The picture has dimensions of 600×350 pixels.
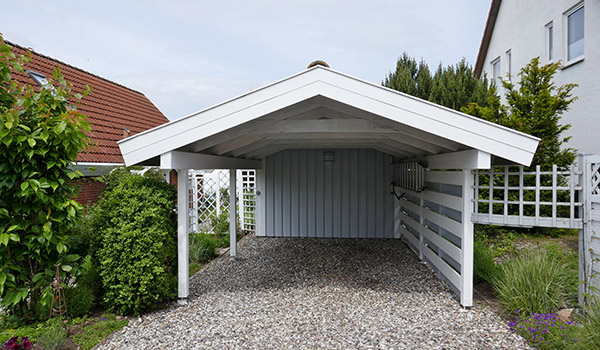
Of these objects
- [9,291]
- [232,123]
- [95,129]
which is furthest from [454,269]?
[95,129]

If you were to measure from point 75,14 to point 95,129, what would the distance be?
9.96 ft

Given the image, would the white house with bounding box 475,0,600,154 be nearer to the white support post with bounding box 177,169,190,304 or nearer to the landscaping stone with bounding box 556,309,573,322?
the landscaping stone with bounding box 556,309,573,322

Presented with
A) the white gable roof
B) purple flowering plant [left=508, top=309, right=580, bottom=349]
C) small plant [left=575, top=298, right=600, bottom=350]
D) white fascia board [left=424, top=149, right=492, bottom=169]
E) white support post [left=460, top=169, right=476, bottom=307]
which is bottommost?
purple flowering plant [left=508, top=309, right=580, bottom=349]

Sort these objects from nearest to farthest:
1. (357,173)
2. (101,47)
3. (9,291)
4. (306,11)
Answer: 1. (9,291)
2. (357,173)
3. (101,47)
4. (306,11)

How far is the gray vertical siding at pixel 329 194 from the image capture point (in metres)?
8.27

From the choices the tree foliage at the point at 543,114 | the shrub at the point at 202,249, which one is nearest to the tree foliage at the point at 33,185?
the shrub at the point at 202,249

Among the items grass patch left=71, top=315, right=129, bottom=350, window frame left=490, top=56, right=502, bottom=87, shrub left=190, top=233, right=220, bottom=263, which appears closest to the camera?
grass patch left=71, top=315, right=129, bottom=350

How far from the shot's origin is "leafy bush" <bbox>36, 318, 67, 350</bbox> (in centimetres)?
295

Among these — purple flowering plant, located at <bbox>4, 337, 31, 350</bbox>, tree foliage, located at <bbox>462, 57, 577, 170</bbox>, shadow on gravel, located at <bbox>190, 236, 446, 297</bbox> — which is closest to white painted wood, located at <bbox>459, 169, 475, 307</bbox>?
shadow on gravel, located at <bbox>190, 236, 446, 297</bbox>

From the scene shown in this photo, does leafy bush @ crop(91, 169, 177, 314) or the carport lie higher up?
the carport

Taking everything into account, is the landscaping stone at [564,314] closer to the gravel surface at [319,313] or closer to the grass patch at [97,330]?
the gravel surface at [319,313]

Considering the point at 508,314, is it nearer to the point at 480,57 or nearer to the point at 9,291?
the point at 9,291

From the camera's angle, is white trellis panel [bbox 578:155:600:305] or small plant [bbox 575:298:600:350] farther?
white trellis panel [bbox 578:155:600:305]

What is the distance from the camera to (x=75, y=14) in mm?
8406
